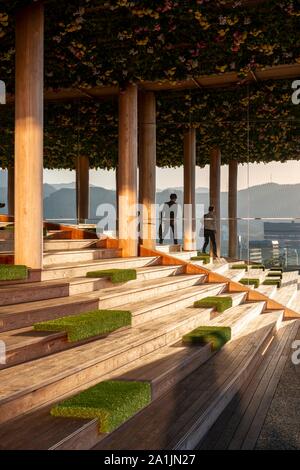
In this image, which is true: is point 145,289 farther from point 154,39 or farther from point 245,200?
point 245,200

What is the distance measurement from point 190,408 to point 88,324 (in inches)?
46.2

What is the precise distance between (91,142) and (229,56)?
5150mm

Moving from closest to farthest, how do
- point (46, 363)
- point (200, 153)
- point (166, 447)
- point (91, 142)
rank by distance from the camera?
point (166, 447)
point (46, 363)
point (91, 142)
point (200, 153)

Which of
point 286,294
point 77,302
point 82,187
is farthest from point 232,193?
point 77,302

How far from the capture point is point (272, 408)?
4844 millimetres

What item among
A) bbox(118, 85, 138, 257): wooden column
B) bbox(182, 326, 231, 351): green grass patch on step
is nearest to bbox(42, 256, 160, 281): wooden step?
bbox(118, 85, 138, 257): wooden column

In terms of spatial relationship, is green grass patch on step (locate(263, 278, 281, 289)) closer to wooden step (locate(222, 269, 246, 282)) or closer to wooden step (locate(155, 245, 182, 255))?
wooden step (locate(222, 269, 246, 282))

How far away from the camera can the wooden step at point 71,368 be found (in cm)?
337

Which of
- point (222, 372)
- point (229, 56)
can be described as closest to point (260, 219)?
point (229, 56)

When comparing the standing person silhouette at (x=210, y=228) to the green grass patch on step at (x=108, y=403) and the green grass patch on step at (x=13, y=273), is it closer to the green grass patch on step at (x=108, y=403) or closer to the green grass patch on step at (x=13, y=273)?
the green grass patch on step at (x=13, y=273)

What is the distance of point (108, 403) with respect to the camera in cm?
351

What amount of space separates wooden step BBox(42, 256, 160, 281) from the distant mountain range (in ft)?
7.79

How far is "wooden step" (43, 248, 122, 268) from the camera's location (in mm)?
7261

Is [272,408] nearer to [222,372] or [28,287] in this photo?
[222,372]
